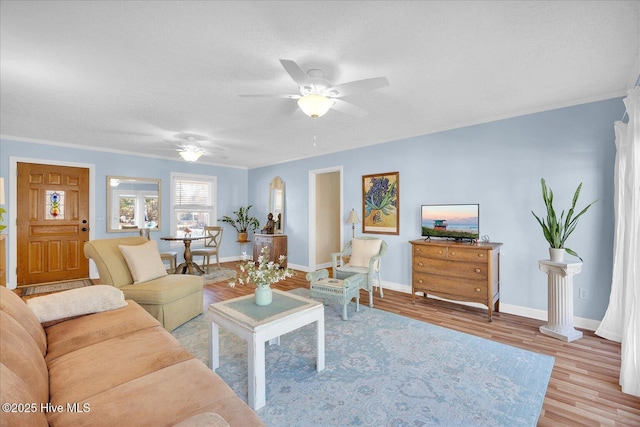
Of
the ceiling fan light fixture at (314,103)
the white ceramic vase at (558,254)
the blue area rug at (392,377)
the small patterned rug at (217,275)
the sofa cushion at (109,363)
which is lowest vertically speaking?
the blue area rug at (392,377)

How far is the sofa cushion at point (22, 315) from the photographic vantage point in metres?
1.54

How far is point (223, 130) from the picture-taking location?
14.1 feet

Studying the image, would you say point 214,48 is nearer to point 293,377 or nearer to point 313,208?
point 293,377

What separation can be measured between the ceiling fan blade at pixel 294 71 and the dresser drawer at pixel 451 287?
9.52 feet

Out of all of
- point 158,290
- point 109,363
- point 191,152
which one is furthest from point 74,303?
point 191,152

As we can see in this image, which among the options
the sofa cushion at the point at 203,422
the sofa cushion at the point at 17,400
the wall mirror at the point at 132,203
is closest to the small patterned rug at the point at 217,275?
the wall mirror at the point at 132,203

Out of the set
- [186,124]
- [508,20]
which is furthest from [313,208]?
[508,20]

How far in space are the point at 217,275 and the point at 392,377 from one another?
14.3 ft

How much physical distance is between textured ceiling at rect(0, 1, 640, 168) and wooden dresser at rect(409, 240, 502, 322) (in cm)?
168

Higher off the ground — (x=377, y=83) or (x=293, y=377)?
(x=377, y=83)

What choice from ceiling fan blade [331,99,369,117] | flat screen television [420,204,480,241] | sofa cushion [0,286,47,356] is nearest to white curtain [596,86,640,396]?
flat screen television [420,204,480,241]

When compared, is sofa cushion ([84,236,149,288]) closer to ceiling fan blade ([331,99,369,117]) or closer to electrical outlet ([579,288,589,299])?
ceiling fan blade ([331,99,369,117])

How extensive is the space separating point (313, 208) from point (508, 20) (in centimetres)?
470

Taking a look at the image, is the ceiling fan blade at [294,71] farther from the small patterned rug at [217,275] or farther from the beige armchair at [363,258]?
the small patterned rug at [217,275]
